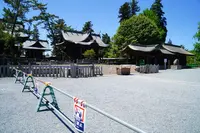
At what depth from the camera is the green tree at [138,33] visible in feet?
144

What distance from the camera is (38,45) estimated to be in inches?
1406

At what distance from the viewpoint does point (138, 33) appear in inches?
1761

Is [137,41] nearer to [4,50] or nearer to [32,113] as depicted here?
[4,50]

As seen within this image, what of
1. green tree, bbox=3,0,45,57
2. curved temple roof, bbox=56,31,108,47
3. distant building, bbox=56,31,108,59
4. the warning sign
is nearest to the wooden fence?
green tree, bbox=3,0,45,57

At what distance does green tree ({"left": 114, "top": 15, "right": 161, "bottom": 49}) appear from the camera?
43.8 m

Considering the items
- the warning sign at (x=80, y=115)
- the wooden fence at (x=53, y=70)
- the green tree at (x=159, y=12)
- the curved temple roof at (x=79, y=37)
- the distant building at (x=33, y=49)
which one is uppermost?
the green tree at (x=159, y=12)

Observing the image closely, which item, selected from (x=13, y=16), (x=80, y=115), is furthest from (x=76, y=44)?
(x=80, y=115)

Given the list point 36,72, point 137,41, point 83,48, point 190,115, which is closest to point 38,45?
point 83,48

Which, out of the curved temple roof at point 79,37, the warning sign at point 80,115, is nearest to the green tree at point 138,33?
the curved temple roof at point 79,37

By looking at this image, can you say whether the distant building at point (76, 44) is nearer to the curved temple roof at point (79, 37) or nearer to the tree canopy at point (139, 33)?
→ the curved temple roof at point (79, 37)

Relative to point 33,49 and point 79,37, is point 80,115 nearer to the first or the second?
point 33,49

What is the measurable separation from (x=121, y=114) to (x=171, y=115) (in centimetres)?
163

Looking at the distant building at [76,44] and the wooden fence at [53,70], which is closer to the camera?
the wooden fence at [53,70]

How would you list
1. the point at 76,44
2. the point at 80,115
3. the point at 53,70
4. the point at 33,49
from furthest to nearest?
the point at 76,44 → the point at 33,49 → the point at 53,70 → the point at 80,115
